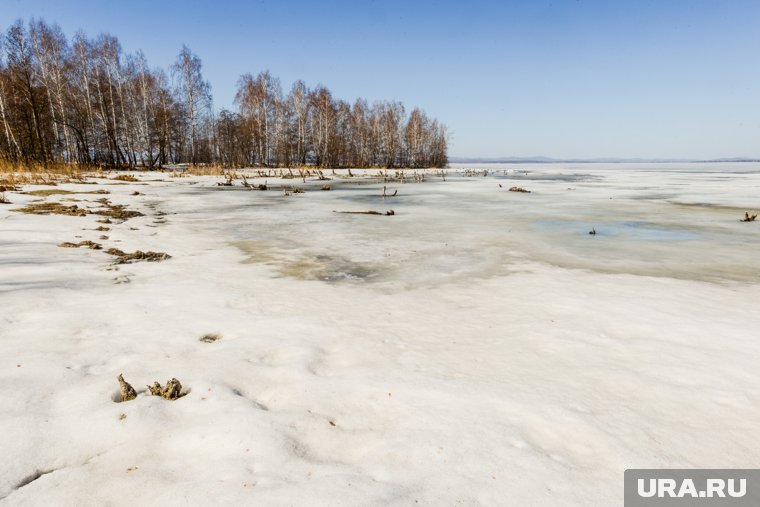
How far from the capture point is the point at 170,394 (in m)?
1.92

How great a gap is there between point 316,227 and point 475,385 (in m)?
5.99

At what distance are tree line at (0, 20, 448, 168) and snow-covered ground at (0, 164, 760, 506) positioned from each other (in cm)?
2172

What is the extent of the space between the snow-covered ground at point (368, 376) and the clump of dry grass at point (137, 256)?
16 cm

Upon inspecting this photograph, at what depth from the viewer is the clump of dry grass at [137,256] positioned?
467 centimetres

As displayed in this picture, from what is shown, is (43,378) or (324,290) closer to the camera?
(43,378)

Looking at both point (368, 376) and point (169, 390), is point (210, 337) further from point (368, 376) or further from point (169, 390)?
point (368, 376)

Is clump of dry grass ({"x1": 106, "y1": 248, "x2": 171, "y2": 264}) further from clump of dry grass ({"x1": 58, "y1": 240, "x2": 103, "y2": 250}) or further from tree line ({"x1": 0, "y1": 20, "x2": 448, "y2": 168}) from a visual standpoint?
tree line ({"x1": 0, "y1": 20, "x2": 448, "y2": 168})

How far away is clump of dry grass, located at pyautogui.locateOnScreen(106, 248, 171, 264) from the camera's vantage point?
467cm

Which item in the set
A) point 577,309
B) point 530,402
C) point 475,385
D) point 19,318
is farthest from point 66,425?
point 577,309

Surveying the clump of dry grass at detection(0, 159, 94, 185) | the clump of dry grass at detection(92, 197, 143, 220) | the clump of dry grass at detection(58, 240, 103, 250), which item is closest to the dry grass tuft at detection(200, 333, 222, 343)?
the clump of dry grass at detection(58, 240, 103, 250)

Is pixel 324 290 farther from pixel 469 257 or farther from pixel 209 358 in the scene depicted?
pixel 469 257

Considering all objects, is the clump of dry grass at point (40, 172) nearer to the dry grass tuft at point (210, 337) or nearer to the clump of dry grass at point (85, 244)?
the clump of dry grass at point (85, 244)

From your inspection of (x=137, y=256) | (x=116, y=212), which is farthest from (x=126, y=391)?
(x=116, y=212)

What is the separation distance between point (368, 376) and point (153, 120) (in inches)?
1462
